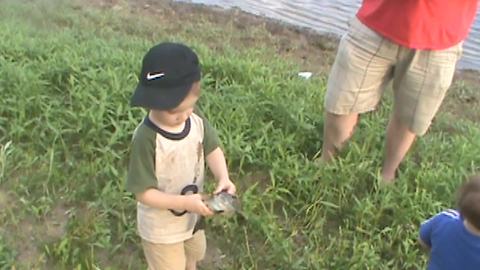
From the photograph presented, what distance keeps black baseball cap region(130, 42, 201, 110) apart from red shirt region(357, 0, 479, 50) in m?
1.34

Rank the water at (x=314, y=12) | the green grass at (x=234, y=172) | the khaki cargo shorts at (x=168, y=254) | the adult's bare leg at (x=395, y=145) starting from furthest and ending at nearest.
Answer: the water at (x=314, y=12) → the adult's bare leg at (x=395, y=145) → the green grass at (x=234, y=172) → the khaki cargo shorts at (x=168, y=254)

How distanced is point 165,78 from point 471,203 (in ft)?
3.26

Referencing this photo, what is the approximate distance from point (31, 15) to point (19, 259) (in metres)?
3.72

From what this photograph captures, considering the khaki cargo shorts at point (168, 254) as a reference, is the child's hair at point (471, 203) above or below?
above

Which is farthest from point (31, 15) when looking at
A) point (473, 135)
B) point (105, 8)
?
point (473, 135)

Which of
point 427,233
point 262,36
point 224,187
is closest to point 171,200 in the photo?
Answer: point 224,187

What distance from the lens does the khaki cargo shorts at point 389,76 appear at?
11.9ft

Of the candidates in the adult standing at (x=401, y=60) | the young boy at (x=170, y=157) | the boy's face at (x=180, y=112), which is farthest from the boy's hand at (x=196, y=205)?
the adult standing at (x=401, y=60)

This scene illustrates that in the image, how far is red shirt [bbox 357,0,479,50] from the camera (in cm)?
353

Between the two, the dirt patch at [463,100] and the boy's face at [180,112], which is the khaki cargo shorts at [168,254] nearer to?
the boy's face at [180,112]

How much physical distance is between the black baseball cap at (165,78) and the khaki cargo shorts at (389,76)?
1328 mm

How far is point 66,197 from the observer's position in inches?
143

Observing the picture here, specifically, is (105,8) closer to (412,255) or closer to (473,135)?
(473,135)

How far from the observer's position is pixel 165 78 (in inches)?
99.7
